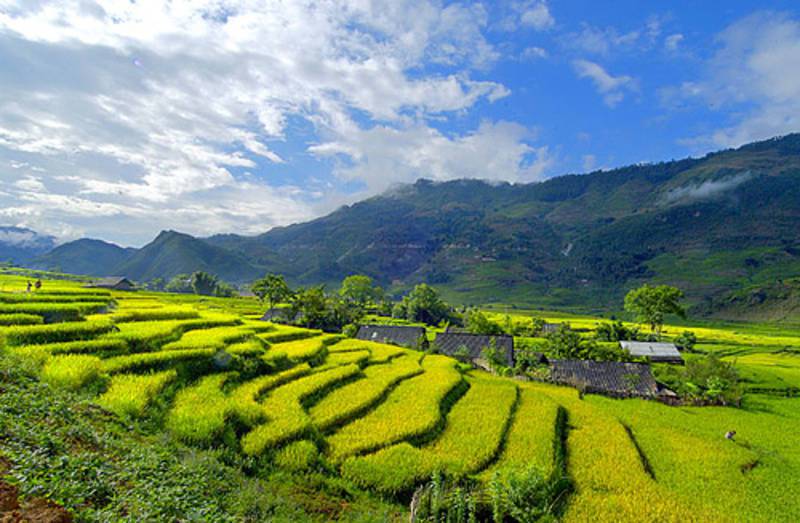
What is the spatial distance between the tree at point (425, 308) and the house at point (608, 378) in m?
62.5

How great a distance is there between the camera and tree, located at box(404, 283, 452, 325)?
111312 mm

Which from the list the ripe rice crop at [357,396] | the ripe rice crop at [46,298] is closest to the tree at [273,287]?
the ripe rice crop at [46,298]

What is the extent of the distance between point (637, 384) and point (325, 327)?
57901mm

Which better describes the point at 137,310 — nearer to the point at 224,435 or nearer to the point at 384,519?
the point at 224,435

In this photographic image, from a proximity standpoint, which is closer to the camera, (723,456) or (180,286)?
(723,456)

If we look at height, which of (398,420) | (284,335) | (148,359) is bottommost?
(398,420)

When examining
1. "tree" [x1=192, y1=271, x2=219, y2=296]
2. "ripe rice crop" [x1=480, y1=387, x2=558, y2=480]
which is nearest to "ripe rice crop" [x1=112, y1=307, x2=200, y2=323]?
"ripe rice crop" [x1=480, y1=387, x2=558, y2=480]

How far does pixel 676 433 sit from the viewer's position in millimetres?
28203

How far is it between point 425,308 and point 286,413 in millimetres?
96229

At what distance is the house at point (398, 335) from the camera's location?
65.2m

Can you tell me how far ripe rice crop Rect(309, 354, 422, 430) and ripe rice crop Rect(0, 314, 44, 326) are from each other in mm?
16336

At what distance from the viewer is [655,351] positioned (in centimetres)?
7081

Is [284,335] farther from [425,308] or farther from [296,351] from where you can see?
[425,308]

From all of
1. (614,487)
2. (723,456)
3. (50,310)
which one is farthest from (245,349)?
(723,456)
